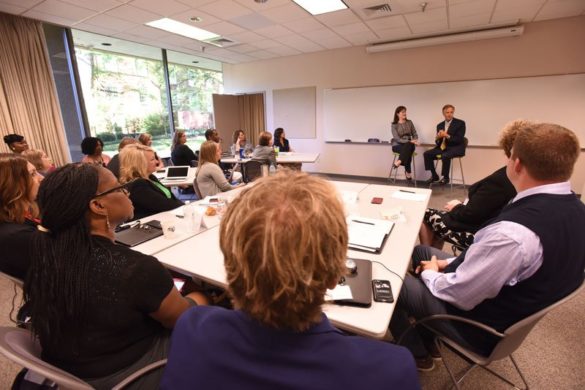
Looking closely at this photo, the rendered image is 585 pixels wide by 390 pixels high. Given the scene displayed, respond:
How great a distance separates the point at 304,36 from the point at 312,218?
5.45 meters

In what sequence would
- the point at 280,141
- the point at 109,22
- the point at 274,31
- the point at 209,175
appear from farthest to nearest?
the point at 280,141, the point at 274,31, the point at 109,22, the point at 209,175

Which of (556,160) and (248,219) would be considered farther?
(556,160)

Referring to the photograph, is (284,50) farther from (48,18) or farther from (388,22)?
(48,18)

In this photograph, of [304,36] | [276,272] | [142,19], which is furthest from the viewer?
[304,36]

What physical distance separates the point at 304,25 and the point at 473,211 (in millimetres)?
3930

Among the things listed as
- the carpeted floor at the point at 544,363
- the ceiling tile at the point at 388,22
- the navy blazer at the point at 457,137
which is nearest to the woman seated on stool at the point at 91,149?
the carpeted floor at the point at 544,363

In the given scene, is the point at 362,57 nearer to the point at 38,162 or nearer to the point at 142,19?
the point at 142,19

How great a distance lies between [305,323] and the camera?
22.5 inches

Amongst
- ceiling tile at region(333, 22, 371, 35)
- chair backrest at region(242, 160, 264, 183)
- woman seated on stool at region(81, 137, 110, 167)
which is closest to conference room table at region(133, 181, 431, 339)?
woman seated on stool at region(81, 137, 110, 167)

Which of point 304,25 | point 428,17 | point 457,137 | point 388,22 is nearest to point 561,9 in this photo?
point 428,17

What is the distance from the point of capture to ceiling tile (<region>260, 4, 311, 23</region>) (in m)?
3.86

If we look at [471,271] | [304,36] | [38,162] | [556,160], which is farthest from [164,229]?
[304,36]

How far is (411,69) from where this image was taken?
18.3 feet

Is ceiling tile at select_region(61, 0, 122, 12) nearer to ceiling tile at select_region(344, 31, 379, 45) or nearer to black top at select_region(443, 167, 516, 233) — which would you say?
ceiling tile at select_region(344, 31, 379, 45)
